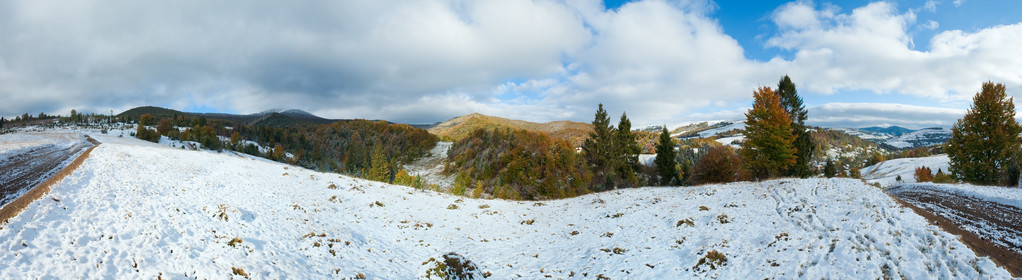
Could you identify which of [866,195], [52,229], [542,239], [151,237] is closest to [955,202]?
[866,195]

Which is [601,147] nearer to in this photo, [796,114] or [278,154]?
[796,114]

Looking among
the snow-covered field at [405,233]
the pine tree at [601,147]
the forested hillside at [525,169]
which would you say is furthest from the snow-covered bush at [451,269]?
the forested hillside at [525,169]

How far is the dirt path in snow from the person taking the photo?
9.11m

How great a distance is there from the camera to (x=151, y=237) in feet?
30.5

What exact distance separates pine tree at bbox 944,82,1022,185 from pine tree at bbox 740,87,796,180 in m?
15.9

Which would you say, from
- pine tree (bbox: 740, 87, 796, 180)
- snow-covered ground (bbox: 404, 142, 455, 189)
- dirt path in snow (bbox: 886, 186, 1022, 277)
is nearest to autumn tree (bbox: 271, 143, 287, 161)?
snow-covered ground (bbox: 404, 142, 455, 189)

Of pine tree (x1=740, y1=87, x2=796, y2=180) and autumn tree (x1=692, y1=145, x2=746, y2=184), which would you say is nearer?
pine tree (x1=740, y1=87, x2=796, y2=180)

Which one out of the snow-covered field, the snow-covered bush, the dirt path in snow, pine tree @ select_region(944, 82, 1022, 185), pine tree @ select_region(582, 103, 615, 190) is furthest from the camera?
pine tree @ select_region(582, 103, 615, 190)

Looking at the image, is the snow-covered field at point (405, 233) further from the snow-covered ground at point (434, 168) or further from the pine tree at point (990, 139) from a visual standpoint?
the snow-covered ground at point (434, 168)

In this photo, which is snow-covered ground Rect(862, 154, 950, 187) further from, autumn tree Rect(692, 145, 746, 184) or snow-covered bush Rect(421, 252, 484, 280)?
snow-covered bush Rect(421, 252, 484, 280)

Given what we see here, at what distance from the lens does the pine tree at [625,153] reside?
4922cm

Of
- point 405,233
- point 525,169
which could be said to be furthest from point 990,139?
point 525,169

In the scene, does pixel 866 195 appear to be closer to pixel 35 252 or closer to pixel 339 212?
pixel 339 212

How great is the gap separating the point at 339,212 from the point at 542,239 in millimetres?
10708
